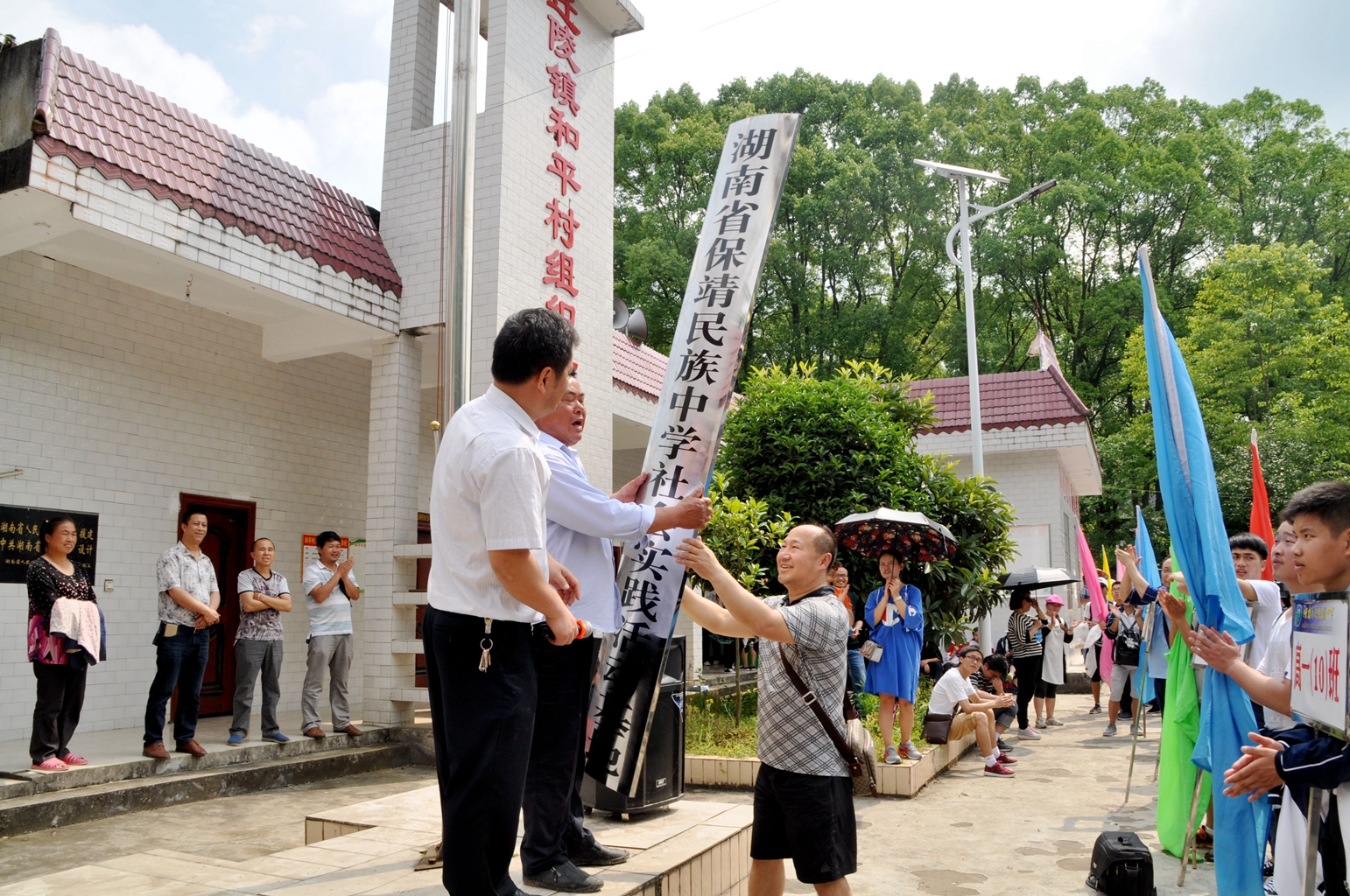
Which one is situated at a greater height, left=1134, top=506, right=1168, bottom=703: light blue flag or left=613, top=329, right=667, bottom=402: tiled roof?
left=613, top=329, right=667, bottom=402: tiled roof

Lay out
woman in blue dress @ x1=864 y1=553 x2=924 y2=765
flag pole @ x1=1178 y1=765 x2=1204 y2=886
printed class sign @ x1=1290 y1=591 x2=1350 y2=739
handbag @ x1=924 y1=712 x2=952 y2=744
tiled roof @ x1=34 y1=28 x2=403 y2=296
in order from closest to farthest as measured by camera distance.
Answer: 1. printed class sign @ x1=1290 y1=591 x2=1350 y2=739
2. flag pole @ x1=1178 y1=765 x2=1204 y2=886
3. tiled roof @ x1=34 y1=28 x2=403 y2=296
4. woman in blue dress @ x1=864 y1=553 x2=924 y2=765
5. handbag @ x1=924 y1=712 x2=952 y2=744

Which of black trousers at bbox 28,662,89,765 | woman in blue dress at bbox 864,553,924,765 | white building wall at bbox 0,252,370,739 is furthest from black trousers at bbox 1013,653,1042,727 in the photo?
black trousers at bbox 28,662,89,765

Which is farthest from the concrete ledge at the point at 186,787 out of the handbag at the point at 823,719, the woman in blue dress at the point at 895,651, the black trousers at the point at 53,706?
the handbag at the point at 823,719

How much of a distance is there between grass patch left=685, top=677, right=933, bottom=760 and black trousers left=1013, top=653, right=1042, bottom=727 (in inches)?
48.4

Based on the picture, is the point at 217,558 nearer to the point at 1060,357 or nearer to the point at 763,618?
the point at 763,618

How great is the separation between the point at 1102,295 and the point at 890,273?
7.46m

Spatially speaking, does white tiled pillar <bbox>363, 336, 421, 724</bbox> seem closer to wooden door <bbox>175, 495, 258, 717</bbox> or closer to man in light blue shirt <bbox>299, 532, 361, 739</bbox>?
man in light blue shirt <bbox>299, 532, 361, 739</bbox>

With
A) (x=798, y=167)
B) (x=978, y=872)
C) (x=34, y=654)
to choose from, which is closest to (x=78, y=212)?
(x=34, y=654)

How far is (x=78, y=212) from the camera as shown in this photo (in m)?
6.67

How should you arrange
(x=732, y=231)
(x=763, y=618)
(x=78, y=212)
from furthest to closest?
(x=78, y=212)
(x=732, y=231)
(x=763, y=618)

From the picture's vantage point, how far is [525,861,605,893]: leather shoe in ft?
11.0

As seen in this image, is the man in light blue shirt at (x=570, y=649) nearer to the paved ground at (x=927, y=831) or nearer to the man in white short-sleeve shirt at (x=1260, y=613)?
the paved ground at (x=927, y=831)

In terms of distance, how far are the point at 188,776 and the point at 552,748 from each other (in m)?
4.94

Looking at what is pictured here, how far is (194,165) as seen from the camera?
7.87 m
